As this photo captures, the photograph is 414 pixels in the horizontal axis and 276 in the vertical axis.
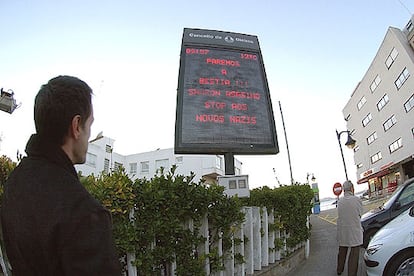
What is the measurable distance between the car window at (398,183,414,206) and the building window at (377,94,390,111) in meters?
36.1

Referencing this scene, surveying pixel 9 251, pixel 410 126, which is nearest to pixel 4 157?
pixel 9 251

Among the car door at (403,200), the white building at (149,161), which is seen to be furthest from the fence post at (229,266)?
the white building at (149,161)

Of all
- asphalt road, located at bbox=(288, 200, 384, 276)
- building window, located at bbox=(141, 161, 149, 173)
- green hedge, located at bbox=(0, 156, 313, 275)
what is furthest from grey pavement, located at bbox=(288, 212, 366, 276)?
building window, located at bbox=(141, 161, 149, 173)

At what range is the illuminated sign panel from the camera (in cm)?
705

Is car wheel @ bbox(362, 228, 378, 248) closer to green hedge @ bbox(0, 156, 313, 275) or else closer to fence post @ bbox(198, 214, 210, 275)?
green hedge @ bbox(0, 156, 313, 275)

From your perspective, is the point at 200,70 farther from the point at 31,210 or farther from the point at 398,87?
the point at 398,87

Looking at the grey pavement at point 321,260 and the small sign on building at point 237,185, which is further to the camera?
the grey pavement at point 321,260

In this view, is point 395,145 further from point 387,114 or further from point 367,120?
point 367,120

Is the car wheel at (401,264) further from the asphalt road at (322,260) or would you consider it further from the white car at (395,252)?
the asphalt road at (322,260)

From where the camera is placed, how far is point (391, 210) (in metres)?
8.09

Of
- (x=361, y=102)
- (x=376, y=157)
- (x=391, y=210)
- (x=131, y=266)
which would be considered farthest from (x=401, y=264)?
(x=361, y=102)

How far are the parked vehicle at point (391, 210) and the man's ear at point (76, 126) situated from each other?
8.43 metres

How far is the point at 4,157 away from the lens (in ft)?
19.7

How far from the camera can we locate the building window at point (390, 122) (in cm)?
3856
